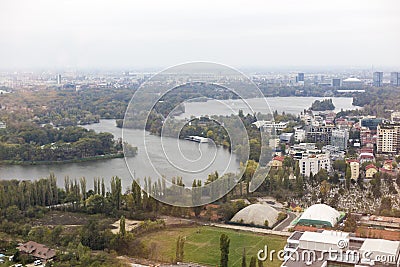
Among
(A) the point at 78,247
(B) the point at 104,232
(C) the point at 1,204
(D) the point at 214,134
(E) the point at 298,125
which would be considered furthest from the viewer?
(E) the point at 298,125

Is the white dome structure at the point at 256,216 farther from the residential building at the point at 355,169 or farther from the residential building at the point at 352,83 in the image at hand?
the residential building at the point at 352,83

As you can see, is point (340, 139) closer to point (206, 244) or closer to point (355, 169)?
point (355, 169)

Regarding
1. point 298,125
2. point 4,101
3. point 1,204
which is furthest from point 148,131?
point 4,101

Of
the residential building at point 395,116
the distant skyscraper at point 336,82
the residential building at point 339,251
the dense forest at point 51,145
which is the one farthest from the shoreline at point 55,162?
the distant skyscraper at point 336,82

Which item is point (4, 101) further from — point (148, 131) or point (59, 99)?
point (148, 131)

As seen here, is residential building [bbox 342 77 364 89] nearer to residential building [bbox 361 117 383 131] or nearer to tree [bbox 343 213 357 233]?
residential building [bbox 361 117 383 131]

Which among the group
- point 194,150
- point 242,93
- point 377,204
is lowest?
point 377,204
